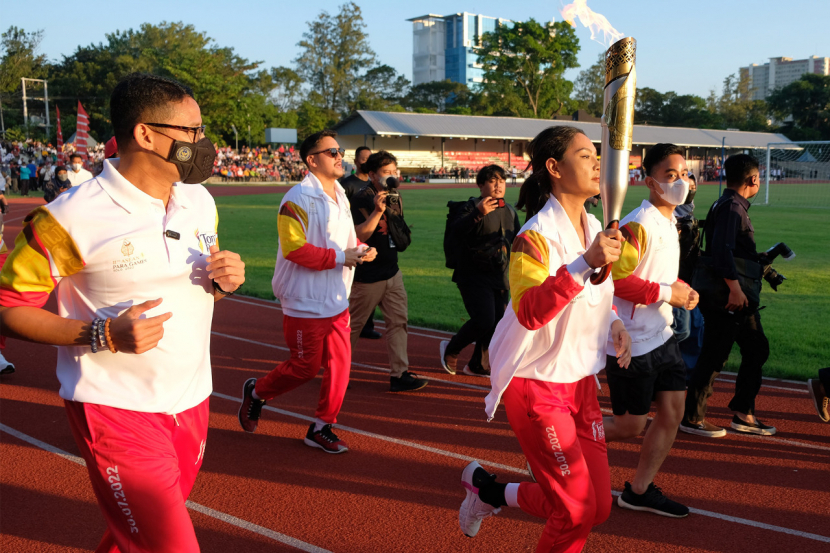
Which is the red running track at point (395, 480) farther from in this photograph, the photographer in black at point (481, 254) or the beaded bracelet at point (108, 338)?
the beaded bracelet at point (108, 338)

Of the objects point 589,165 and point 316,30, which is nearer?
point 589,165

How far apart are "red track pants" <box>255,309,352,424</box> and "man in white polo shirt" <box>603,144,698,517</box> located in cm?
197

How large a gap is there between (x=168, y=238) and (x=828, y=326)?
9112 mm

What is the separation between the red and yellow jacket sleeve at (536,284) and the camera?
273cm

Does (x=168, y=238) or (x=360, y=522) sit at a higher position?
(x=168, y=238)

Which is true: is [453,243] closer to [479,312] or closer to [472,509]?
[479,312]

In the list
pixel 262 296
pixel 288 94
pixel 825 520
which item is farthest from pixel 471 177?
pixel 825 520

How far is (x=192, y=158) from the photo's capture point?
261 cm

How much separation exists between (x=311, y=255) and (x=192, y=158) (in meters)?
2.34

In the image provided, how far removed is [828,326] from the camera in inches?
356

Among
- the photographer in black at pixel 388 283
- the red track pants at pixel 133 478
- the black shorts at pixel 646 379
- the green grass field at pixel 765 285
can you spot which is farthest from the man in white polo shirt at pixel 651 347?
the green grass field at pixel 765 285

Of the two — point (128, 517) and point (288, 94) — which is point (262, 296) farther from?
point (288, 94)

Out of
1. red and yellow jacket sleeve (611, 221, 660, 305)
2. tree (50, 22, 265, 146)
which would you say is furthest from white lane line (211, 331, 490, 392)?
tree (50, 22, 265, 146)

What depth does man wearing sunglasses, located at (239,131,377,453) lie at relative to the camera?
198 inches
